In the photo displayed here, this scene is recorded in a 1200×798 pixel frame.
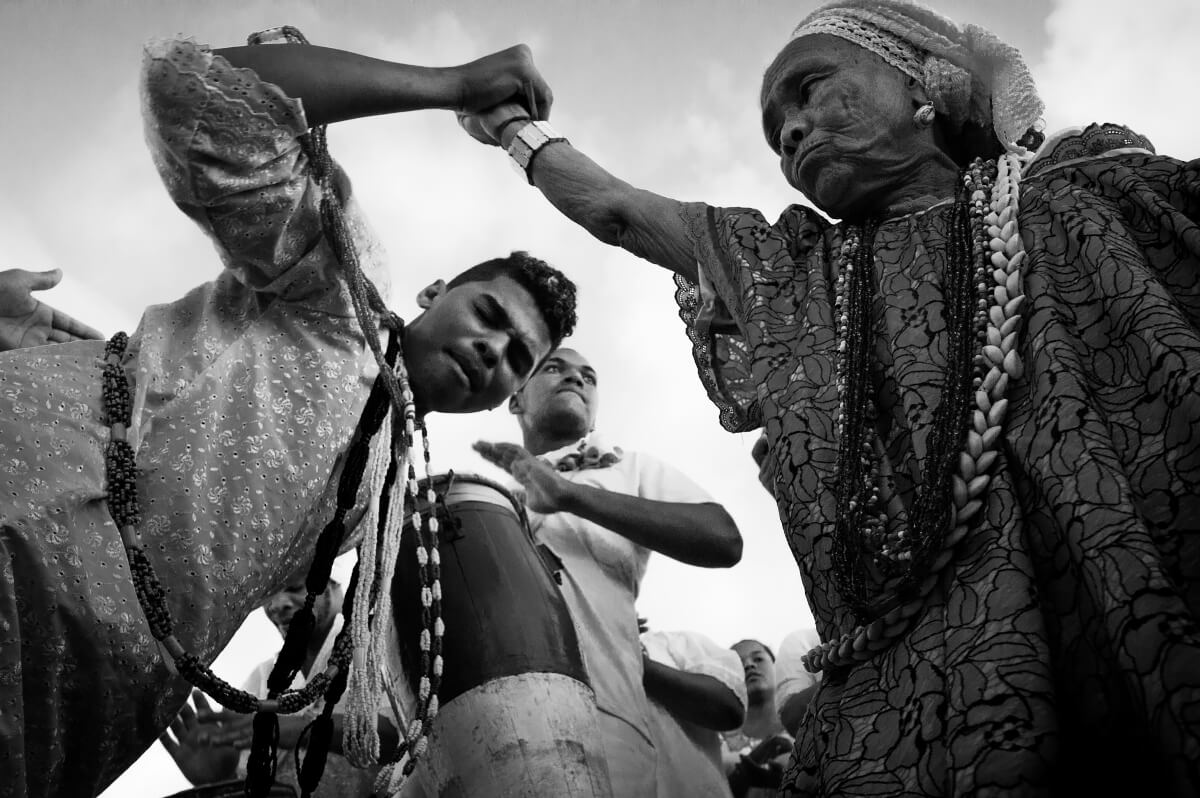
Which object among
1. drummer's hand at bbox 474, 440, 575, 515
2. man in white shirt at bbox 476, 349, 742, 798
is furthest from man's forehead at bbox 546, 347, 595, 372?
drummer's hand at bbox 474, 440, 575, 515

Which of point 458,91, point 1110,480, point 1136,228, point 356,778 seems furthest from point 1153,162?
point 356,778

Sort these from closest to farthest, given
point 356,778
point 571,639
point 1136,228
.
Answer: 1. point 1136,228
2. point 571,639
3. point 356,778

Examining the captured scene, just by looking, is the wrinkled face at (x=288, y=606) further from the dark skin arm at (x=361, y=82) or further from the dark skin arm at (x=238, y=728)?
the dark skin arm at (x=361, y=82)

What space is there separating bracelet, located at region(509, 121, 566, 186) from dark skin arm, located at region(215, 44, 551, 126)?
103mm

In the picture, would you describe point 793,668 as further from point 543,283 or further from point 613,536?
point 543,283

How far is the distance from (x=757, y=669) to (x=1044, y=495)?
3.35m

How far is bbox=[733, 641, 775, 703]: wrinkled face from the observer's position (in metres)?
4.46

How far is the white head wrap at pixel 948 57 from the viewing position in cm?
209

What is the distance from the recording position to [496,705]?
214 cm

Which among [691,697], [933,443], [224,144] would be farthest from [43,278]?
[933,443]

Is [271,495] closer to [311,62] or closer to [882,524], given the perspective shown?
[311,62]

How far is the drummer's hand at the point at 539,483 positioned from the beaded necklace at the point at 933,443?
1.44 metres

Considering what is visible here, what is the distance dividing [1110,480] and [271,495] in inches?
55.3

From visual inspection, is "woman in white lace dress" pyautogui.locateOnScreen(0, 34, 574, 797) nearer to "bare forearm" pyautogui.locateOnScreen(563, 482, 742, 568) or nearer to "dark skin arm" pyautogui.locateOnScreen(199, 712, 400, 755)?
"dark skin arm" pyautogui.locateOnScreen(199, 712, 400, 755)
